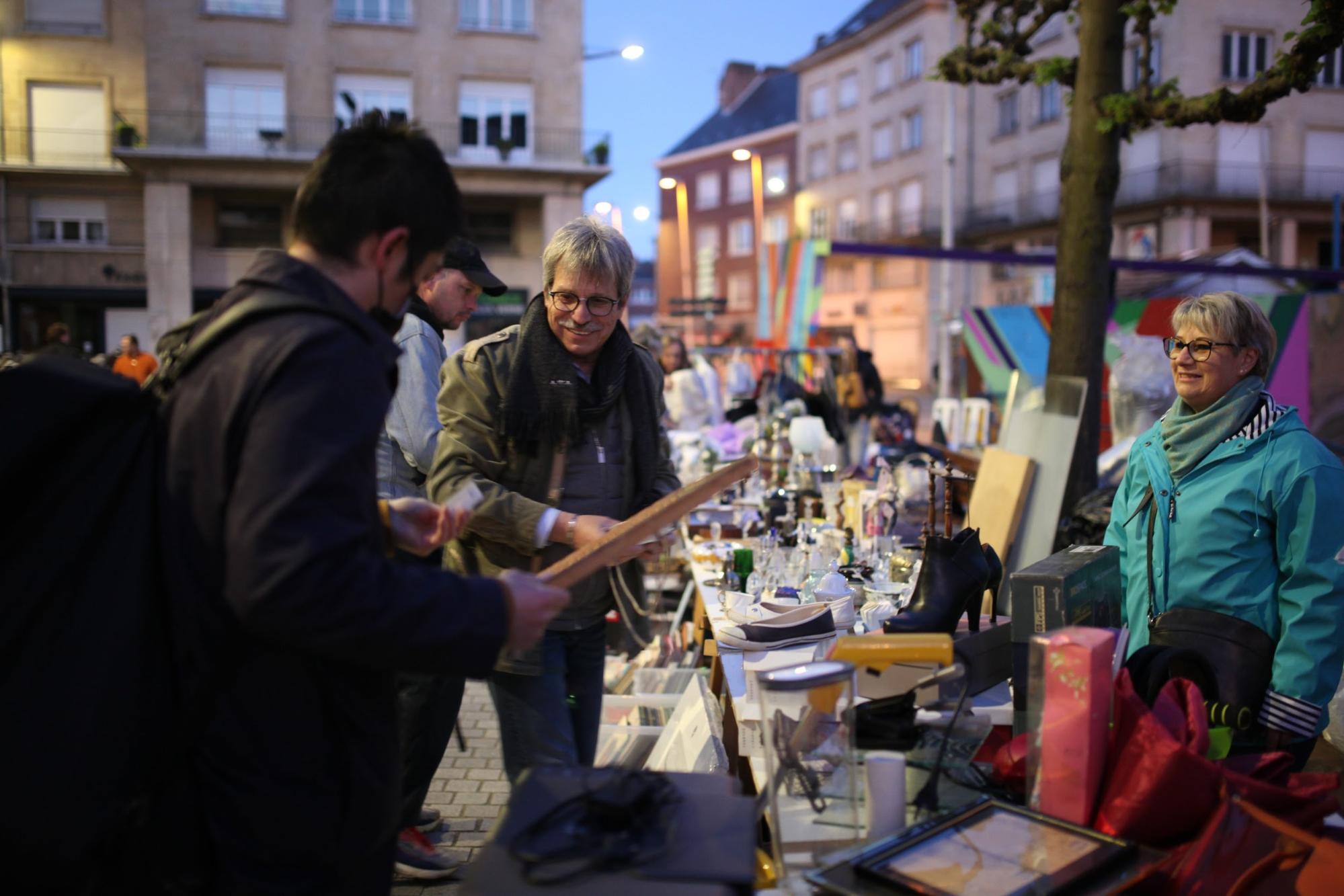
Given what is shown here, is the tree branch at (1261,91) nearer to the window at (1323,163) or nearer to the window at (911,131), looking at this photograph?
the window at (1323,163)

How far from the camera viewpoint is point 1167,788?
1675mm

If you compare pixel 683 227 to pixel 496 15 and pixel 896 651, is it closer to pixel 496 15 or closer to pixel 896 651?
pixel 496 15

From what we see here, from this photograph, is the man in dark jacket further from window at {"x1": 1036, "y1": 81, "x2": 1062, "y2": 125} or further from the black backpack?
window at {"x1": 1036, "y1": 81, "x2": 1062, "y2": 125}

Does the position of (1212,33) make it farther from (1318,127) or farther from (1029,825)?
(1029,825)

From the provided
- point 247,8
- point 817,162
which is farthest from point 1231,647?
point 817,162

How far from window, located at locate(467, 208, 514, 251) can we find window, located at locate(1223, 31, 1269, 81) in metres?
20.3

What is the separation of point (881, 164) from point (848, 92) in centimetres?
406

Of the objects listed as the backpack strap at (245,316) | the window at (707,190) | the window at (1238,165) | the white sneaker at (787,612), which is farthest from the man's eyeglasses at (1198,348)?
the window at (707,190)

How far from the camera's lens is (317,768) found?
150 cm

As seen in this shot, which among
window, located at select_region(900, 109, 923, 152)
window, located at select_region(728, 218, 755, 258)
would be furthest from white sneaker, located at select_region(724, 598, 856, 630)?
window, located at select_region(728, 218, 755, 258)

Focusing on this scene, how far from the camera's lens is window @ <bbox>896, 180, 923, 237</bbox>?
1507 inches

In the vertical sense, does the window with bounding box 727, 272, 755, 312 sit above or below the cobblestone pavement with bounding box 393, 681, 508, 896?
above

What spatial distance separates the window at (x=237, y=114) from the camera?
Result: 24.2 m

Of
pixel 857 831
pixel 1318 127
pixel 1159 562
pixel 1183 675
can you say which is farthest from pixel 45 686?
pixel 1318 127
